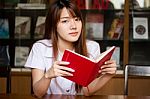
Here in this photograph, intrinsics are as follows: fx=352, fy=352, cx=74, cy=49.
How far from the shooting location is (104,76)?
6.28ft

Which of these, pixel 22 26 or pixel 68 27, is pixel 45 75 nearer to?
pixel 68 27

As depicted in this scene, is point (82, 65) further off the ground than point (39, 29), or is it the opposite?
point (39, 29)

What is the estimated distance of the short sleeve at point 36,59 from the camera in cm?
194

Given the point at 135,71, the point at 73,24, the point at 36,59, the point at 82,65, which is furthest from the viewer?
the point at 135,71

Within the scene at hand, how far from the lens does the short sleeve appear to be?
194cm

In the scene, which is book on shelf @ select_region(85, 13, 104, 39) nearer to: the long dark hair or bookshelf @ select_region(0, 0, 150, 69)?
bookshelf @ select_region(0, 0, 150, 69)

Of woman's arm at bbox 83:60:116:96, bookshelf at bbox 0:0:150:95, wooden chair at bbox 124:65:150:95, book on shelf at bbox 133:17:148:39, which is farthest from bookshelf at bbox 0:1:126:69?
woman's arm at bbox 83:60:116:96

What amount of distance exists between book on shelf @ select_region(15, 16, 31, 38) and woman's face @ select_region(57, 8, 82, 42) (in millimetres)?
1876

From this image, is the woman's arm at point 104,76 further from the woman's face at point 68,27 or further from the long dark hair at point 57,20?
the woman's face at point 68,27

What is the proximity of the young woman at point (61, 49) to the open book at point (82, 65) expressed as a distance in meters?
0.15

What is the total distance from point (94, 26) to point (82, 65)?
6.91 ft

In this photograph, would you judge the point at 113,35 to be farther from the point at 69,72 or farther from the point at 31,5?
the point at 69,72

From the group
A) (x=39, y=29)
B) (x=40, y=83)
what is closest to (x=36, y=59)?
(x=40, y=83)

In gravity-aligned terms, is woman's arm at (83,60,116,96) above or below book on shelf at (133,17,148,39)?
below
